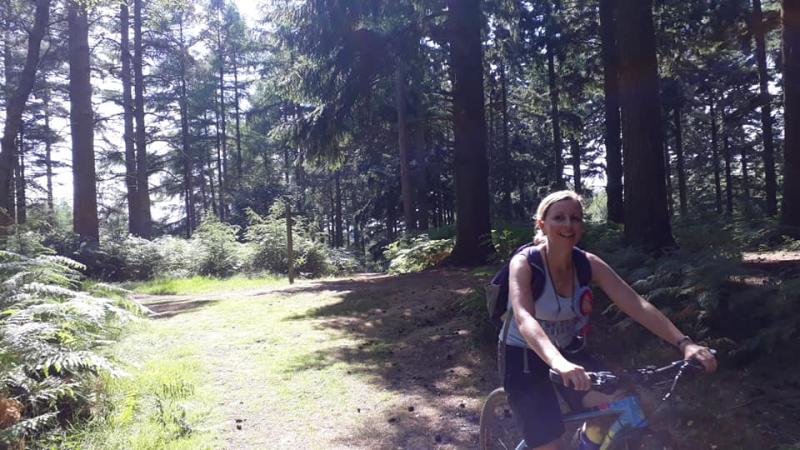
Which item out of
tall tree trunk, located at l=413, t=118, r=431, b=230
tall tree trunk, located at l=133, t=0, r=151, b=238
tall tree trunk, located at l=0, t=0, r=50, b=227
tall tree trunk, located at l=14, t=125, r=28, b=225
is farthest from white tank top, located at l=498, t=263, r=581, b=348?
tall tree trunk, located at l=14, t=125, r=28, b=225

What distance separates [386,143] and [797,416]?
23049 millimetres

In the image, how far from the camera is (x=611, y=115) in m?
16.0

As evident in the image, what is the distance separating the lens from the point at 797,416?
372cm

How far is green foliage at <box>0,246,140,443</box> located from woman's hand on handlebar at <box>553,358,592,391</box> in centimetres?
334

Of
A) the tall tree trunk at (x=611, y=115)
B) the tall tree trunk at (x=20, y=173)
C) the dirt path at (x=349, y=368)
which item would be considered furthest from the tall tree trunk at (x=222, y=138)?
the dirt path at (x=349, y=368)

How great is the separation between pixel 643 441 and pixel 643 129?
6.13 meters

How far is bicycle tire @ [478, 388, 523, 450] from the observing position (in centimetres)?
313

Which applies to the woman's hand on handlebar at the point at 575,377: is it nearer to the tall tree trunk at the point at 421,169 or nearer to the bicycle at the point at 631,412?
the bicycle at the point at 631,412

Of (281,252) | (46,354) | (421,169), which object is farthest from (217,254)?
(46,354)

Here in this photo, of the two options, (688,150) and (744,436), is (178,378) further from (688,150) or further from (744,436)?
(688,150)

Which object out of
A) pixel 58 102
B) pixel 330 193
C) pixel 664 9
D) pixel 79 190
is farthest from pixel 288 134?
pixel 330 193

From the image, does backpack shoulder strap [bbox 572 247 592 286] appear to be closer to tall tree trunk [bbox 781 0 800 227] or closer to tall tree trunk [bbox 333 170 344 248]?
tall tree trunk [bbox 781 0 800 227]

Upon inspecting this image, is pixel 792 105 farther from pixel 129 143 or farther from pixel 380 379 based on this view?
A: pixel 129 143

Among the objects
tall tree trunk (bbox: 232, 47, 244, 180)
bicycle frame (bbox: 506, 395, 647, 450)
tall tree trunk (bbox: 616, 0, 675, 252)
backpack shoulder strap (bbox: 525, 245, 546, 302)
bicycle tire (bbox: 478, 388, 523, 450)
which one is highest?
tall tree trunk (bbox: 232, 47, 244, 180)
